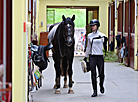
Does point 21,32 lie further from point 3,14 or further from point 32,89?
point 32,89

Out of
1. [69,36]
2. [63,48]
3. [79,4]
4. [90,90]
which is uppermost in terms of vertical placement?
[79,4]

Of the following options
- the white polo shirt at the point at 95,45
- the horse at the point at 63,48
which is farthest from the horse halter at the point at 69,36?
the white polo shirt at the point at 95,45

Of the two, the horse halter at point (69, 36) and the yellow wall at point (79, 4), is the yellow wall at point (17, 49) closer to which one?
the horse halter at point (69, 36)

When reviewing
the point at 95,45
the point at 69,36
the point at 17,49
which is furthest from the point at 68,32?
the point at 17,49

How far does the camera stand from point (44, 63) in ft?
23.2

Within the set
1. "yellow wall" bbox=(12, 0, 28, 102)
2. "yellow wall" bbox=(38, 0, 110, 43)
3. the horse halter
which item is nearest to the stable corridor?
the horse halter

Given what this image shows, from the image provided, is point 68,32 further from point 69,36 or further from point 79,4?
point 79,4

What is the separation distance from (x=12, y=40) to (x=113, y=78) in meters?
7.42

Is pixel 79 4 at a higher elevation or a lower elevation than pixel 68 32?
higher

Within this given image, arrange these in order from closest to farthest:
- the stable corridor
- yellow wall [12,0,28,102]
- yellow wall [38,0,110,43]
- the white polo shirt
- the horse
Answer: yellow wall [12,0,28,102]
the stable corridor
the white polo shirt
the horse
yellow wall [38,0,110,43]

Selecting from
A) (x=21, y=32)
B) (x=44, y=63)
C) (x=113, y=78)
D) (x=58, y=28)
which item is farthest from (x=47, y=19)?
(x=21, y=32)

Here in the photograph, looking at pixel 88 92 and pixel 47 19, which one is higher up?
pixel 47 19

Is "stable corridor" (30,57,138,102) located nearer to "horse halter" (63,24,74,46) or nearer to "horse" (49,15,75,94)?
"horse" (49,15,75,94)

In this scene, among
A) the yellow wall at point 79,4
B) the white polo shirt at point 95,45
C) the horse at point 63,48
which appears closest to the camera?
the white polo shirt at point 95,45
